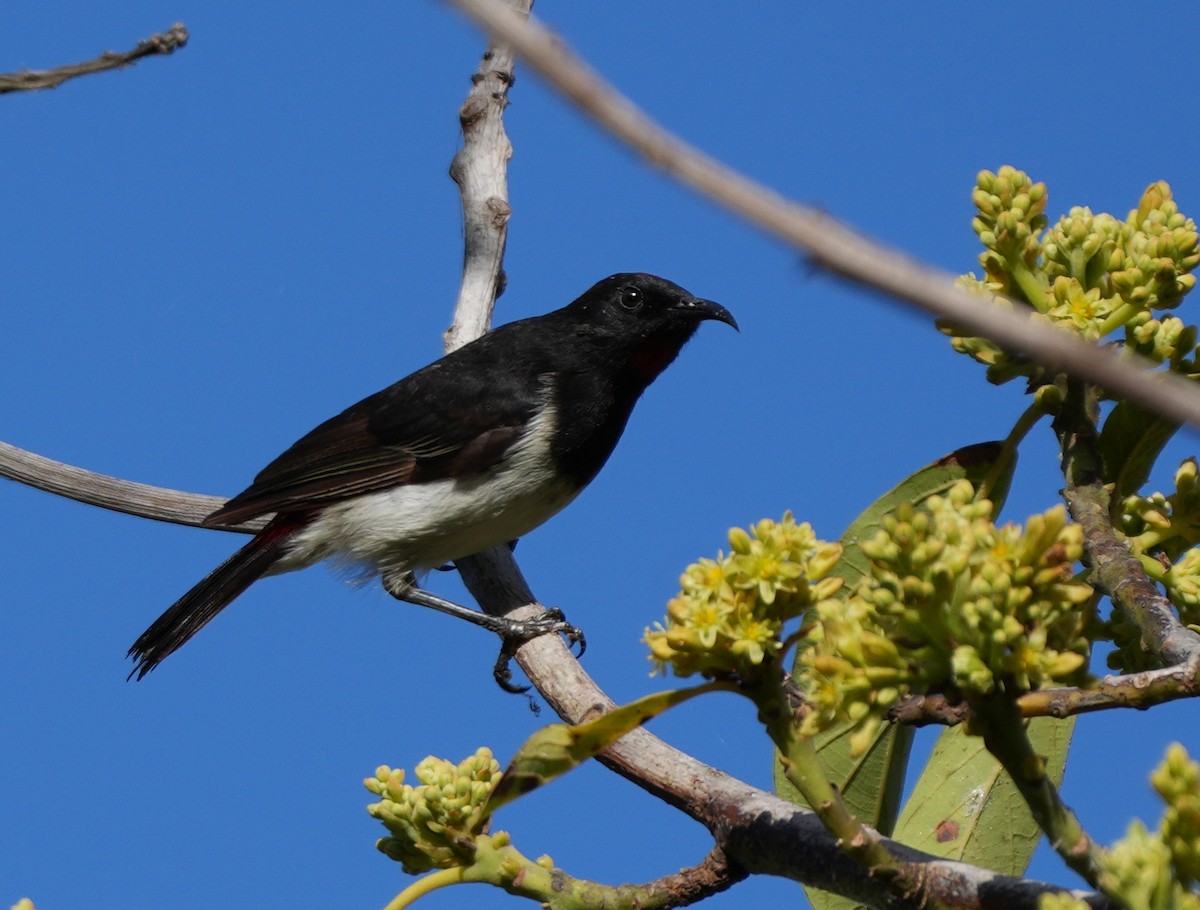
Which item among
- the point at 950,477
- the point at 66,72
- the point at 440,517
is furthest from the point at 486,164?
the point at 66,72

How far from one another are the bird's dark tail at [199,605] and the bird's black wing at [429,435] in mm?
245

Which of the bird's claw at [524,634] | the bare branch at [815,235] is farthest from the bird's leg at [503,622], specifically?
the bare branch at [815,235]

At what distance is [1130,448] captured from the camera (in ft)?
8.86

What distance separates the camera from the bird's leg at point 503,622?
463 centimetres

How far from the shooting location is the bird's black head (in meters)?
6.07

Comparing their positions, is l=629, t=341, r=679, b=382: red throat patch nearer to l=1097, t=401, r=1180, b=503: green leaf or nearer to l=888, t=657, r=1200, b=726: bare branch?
l=1097, t=401, r=1180, b=503: green leaf

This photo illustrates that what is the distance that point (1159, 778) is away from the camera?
4.19 ft

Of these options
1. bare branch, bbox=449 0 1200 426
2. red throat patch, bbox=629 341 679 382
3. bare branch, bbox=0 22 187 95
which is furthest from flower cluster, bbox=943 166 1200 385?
red throat patch, bbox=629 341 679 382

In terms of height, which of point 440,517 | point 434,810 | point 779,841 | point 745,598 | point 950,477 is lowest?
point 779,841

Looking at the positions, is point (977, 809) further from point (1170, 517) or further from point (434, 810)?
point (434, 810)

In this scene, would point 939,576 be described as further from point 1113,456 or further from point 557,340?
point 557,340

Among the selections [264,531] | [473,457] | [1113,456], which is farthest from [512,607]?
[1113,456]

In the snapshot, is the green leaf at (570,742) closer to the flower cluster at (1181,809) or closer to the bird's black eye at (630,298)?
the flower cluster at (1181,809)

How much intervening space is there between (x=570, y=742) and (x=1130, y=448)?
140 centimetres
